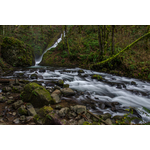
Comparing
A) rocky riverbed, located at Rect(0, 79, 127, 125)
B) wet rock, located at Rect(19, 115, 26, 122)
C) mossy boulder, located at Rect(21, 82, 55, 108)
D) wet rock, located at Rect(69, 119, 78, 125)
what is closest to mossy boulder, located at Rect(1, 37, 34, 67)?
rocky riverbed, located at Rect(0, 79, 127, 125)

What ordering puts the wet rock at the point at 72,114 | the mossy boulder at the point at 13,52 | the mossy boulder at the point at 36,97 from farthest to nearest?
the mossy boulder at the point at 13,52, the mossy boulder at the point at 36,97, the wet rock at the point at 72,114

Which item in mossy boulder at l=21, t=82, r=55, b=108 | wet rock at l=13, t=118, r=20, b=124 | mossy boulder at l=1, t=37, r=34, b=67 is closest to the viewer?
wet rock at l=13, t=118, r=20, b=124

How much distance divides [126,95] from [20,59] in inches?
523

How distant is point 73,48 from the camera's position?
17.0 metres

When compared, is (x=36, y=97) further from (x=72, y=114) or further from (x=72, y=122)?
(x=72, y=122)

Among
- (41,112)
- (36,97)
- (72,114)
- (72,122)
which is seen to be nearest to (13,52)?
(36,97)

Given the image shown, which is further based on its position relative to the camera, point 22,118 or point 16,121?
point 22,118

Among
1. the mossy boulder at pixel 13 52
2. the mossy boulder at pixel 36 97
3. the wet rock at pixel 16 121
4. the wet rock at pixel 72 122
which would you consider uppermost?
the mossy boulder at pixel 13 52

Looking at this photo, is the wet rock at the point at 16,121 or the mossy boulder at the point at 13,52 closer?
the wet rock at the point at 16,121

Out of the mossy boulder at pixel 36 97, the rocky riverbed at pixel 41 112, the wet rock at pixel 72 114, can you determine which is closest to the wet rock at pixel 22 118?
the rocky riverbed at pixel 41 112

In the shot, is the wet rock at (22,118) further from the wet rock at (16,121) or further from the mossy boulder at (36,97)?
the mossy boulder at (36,97)

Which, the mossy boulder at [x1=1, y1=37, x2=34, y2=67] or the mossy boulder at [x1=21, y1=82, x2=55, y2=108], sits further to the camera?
the mossy boulder at [x1=1, y1=37, x2=34, y2=67]

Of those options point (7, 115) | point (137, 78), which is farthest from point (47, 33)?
point (7, 115)

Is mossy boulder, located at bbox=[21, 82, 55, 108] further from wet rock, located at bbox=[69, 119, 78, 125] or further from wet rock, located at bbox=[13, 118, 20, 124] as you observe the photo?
wet rock, located at bbox=[69, 119, 78, 125]
